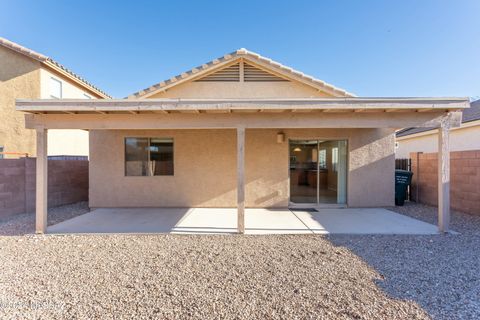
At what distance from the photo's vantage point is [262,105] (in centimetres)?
545

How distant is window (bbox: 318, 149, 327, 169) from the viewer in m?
8.95

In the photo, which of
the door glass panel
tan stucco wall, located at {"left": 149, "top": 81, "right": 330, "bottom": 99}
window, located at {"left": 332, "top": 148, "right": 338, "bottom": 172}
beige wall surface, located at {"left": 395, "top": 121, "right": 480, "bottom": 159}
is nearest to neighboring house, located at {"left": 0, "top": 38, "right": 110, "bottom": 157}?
tan stucco wall, located at {"left": 149, "top": 81, "right": 330, "bottom": 99}

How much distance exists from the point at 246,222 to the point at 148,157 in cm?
450

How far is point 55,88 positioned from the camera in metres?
12.5

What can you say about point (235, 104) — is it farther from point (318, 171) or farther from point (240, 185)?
point (318, 171)

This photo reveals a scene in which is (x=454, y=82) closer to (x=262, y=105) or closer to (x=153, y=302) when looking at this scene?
(x=262, y=105)

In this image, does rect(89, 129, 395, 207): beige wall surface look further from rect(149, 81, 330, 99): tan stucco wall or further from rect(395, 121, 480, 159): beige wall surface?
rect(395, 121, 480, 159): beige wall surface

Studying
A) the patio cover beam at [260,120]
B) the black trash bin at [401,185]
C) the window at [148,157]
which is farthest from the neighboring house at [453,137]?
the window at [148,157]

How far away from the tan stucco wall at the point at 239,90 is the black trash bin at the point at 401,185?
14.9 ft

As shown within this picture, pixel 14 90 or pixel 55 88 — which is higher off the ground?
pixel 55 88

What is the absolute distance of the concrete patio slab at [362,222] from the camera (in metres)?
6.11

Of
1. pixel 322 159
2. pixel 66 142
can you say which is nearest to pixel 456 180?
pixel 322 159

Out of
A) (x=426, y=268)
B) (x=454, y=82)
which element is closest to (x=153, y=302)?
(x=426, y=268)

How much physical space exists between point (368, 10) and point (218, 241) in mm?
11600
